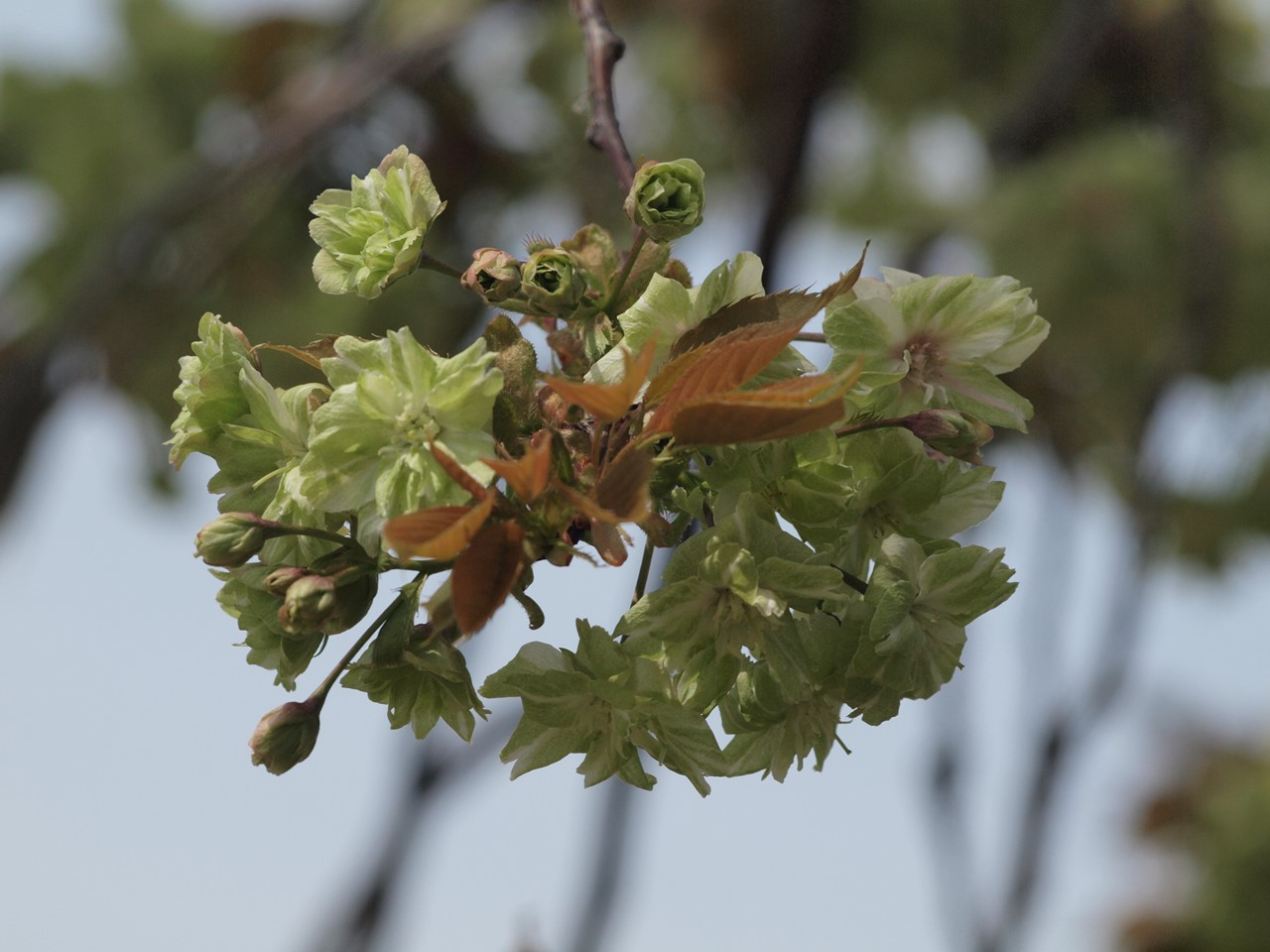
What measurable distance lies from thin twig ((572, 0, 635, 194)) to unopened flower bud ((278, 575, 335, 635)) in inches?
10.0

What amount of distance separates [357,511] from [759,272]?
0.61 feet

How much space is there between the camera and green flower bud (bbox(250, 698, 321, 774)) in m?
0.57

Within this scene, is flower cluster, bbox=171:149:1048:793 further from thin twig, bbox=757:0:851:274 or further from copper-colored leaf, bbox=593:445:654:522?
thin twig, bbox=757:0:851:274

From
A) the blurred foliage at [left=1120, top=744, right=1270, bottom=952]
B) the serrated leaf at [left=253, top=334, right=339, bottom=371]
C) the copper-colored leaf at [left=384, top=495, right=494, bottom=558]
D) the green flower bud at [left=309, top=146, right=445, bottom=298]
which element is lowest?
the blurred foliage at [left=1120, top=744, right=1270, bottom=952]

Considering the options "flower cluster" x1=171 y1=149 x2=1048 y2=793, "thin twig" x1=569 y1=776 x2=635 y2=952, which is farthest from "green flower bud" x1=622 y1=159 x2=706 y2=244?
"thin twig" x1=569 y1=776 x2=635 y2=952

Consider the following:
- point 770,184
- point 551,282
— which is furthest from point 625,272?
point 770,184

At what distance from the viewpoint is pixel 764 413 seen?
43 centimetres

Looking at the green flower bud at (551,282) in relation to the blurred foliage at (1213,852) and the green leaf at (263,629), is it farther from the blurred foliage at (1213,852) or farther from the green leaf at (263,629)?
the blurred foliage at (1213,852)

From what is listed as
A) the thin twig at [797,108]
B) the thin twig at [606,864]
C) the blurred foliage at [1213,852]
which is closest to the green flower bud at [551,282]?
the thin twig at [797,108]

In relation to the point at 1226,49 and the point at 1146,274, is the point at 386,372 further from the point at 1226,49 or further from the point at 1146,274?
the point at 1226,49

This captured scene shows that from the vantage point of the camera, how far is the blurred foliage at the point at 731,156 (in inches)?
105

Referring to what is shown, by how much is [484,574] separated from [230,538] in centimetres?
13

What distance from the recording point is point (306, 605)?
47 cm

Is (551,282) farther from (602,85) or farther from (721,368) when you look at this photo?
(602,85)
